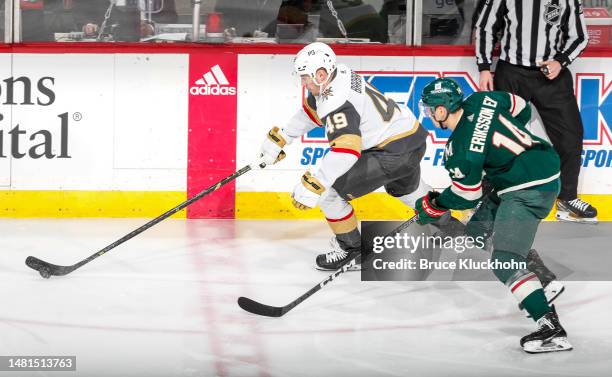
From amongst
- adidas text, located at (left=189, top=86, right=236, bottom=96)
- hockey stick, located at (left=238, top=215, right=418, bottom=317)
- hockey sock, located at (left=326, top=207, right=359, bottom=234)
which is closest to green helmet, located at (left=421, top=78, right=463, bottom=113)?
hockey stick, located at (left=238, top=215, right=418, bottom=317)

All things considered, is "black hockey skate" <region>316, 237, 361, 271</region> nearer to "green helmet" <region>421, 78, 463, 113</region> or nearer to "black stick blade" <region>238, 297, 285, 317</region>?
"black stick blade" <region>238, 297, 285, 317</region>

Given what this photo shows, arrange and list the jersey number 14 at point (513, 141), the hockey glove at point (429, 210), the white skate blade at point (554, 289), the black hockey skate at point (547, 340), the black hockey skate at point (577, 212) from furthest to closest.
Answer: the black hockey skate at point (577, 212), the white skate blade at point (554, 289), the hockey glove at point (429, 210), the jersey number 14 at point (513, 141), the black hockey skate at point (547, 340)

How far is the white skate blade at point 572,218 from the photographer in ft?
21.1

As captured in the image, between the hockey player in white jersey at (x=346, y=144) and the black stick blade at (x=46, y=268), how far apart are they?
40.2 inches

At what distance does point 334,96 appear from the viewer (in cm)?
494

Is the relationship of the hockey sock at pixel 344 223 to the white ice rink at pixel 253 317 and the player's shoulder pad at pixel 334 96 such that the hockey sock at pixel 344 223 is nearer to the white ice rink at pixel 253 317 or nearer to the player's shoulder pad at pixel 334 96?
the white ice rink at pixel 253 317

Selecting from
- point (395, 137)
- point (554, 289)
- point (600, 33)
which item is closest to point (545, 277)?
point (554, 289)

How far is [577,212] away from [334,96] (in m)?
2.08

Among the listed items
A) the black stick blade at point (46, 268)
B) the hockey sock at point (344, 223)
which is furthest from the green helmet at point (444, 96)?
the black stick blade at point (46, 268)

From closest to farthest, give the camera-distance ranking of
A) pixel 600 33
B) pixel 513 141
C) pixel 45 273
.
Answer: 1. pixel 513 141
2. pixel 45 273
3. pixel 600 33

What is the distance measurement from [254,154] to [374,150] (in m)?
1.43

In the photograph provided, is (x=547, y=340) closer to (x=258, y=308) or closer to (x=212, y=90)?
(x=258, y=308)

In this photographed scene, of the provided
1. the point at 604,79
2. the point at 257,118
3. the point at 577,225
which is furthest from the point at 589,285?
the point at 257,118

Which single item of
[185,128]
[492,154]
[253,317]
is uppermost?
[492,154]
